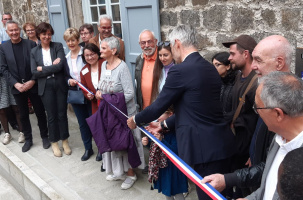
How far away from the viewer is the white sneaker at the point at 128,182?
12.8 ft

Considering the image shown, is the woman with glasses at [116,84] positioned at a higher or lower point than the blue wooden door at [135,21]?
lower

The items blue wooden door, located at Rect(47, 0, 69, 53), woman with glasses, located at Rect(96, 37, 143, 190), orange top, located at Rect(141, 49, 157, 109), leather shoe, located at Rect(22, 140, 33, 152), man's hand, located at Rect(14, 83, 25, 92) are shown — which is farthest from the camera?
blue wooden door, located at Rect(47, 0, 69, 53)

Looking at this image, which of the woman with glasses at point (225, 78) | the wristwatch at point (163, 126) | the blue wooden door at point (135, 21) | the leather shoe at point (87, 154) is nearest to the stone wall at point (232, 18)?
the blue wooden door at point (135, 21)

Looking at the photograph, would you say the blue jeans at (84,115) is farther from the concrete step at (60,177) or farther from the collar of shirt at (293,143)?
the collar of shirt at (293,143)

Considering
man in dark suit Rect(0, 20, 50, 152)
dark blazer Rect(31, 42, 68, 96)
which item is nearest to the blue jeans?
dark blazer Rect(31, 42, 68, 96)

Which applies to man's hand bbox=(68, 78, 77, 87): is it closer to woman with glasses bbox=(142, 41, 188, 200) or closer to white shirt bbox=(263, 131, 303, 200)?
woman with glasses bbox=(142, 41, 188, 200)

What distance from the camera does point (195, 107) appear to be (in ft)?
7.84

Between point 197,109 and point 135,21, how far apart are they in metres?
2.78

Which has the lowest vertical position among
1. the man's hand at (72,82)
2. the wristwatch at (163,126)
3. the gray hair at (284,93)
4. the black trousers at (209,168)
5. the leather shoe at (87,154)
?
the leather shoe at (87,154)

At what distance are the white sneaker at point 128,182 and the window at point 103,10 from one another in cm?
276

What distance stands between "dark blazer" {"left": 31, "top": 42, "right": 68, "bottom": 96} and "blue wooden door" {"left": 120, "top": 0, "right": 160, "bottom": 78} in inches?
43.0

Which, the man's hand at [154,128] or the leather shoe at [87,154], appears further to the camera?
the leather shoe at [87,154]

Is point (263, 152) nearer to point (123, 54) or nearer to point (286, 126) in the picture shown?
point (286, 126)

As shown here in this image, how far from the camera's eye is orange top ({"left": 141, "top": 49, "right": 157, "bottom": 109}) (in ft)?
12.2
